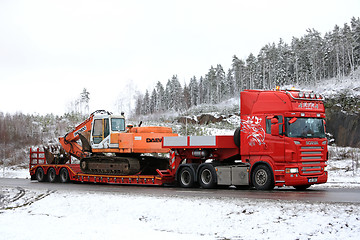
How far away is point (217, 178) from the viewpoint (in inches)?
733

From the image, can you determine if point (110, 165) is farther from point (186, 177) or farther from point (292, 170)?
point (292, 170)

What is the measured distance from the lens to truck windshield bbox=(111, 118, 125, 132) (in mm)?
23641

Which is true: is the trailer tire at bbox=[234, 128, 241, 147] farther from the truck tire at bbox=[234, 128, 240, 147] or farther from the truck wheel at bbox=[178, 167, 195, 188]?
the truck wheel at bbox=[178, 167, 195, 188]

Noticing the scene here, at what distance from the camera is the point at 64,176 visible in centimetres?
2583

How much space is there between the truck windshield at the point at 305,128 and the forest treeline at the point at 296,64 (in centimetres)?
6989

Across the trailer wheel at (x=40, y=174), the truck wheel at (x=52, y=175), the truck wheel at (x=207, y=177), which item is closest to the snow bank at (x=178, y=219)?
the truck wheel at (x=207, y=177)

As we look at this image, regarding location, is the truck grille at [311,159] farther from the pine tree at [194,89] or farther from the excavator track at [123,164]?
the pine tree at [194,89]

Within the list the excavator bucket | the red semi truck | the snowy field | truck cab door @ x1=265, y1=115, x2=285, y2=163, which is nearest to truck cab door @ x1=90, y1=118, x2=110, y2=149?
the excavator bucket

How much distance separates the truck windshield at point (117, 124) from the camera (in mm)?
23641

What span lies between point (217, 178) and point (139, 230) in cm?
728

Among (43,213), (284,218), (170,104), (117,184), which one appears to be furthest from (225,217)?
(170,104)

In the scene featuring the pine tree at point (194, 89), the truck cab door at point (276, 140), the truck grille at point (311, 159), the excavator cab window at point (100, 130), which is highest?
the pine tree at point (194, 89)

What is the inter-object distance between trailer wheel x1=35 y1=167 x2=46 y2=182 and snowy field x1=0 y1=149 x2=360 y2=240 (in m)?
9.88

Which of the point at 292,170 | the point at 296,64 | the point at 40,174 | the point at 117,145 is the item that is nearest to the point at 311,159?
the point at 292,170
